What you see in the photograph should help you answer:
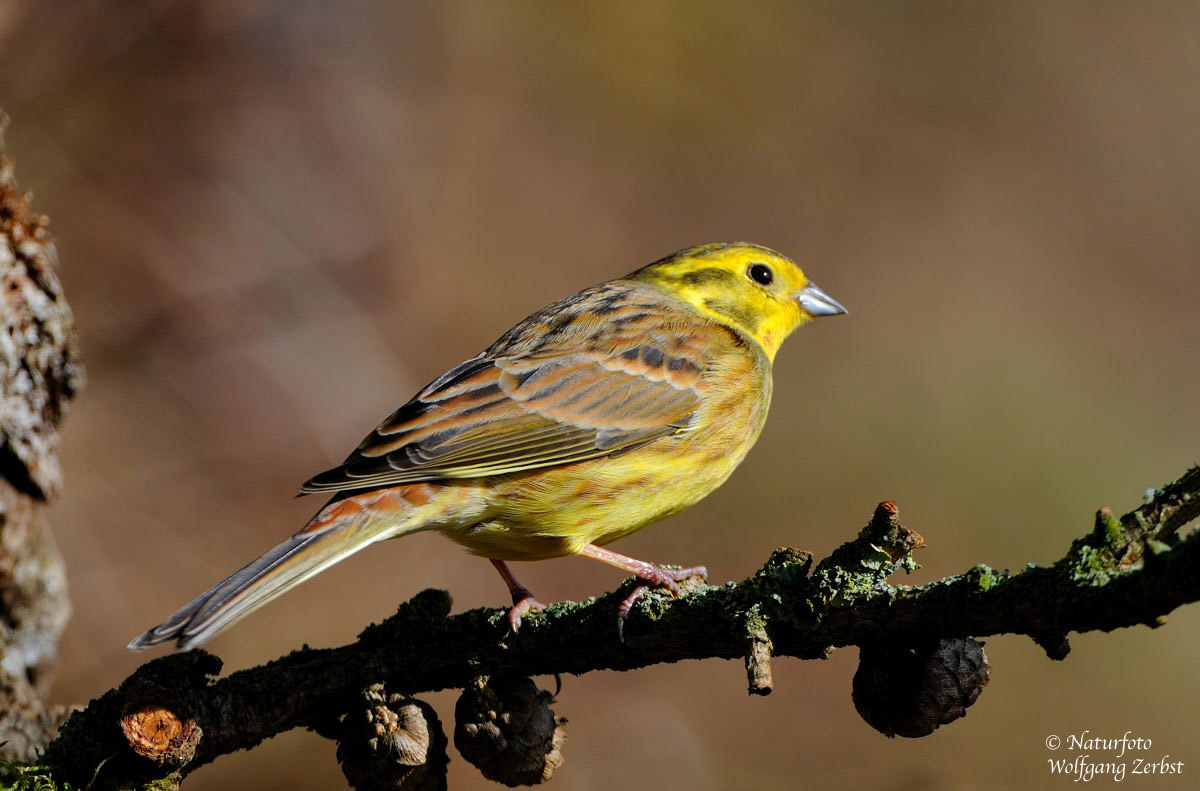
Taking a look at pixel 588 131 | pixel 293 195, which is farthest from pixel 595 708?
A: pixel 588 131

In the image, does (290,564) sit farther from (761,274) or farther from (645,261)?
(645,261)

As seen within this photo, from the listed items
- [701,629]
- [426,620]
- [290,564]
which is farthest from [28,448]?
[701,629]

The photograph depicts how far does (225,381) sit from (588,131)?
107 inches

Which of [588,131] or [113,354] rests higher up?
[588,131]

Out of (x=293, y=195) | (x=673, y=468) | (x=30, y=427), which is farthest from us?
(x=293, y=195)

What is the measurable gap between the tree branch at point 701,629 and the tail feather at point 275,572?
92mm

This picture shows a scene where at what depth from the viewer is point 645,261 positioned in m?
6.44

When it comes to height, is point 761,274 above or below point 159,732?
above

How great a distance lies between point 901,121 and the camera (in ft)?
23.0

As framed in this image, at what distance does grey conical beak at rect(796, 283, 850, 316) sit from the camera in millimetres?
4863

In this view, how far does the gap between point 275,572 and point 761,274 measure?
2619mm

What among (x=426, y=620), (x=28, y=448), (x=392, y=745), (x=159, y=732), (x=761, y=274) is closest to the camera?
(x=159, y=732)

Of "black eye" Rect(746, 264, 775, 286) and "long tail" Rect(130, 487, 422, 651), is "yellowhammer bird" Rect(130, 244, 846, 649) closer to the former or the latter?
Answer: "long tail" Rect(130, 487, 422, 651)

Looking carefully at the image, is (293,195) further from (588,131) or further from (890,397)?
(890,397)
